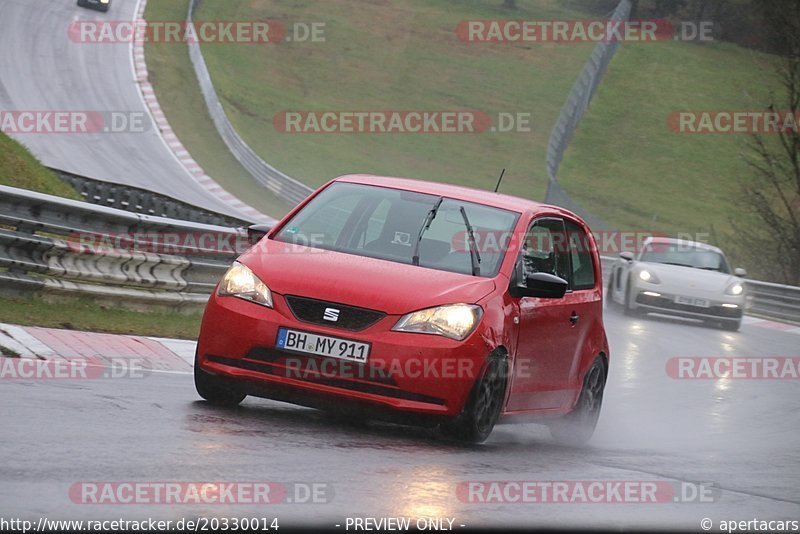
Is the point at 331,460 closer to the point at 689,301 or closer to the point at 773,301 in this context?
the point at 689,301

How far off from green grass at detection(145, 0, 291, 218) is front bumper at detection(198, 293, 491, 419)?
28.5m

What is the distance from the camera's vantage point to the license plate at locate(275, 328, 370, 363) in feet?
23.6

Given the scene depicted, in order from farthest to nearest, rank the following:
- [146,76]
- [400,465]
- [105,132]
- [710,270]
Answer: [146,76] → [105,132] → [710,270] → [400,465]

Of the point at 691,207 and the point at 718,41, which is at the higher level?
the point at 718,41

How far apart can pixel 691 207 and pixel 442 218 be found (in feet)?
146

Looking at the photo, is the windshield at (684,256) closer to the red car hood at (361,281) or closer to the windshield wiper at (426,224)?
the windshield wiper at (426,224)

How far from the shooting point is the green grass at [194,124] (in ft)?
122

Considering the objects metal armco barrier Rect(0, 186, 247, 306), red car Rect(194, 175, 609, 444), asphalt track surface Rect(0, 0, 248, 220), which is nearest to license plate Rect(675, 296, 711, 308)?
metal armco barrier Rect(0, 186, 247, 306)

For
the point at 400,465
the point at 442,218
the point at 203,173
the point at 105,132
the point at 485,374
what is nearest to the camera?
the point at 400,465

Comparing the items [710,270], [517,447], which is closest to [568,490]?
[517,447]

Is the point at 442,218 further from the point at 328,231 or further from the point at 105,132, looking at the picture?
the point at 105,132

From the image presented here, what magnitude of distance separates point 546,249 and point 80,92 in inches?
1406

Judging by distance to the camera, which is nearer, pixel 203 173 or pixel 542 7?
pixel 203 173

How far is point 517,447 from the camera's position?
27.2ft
